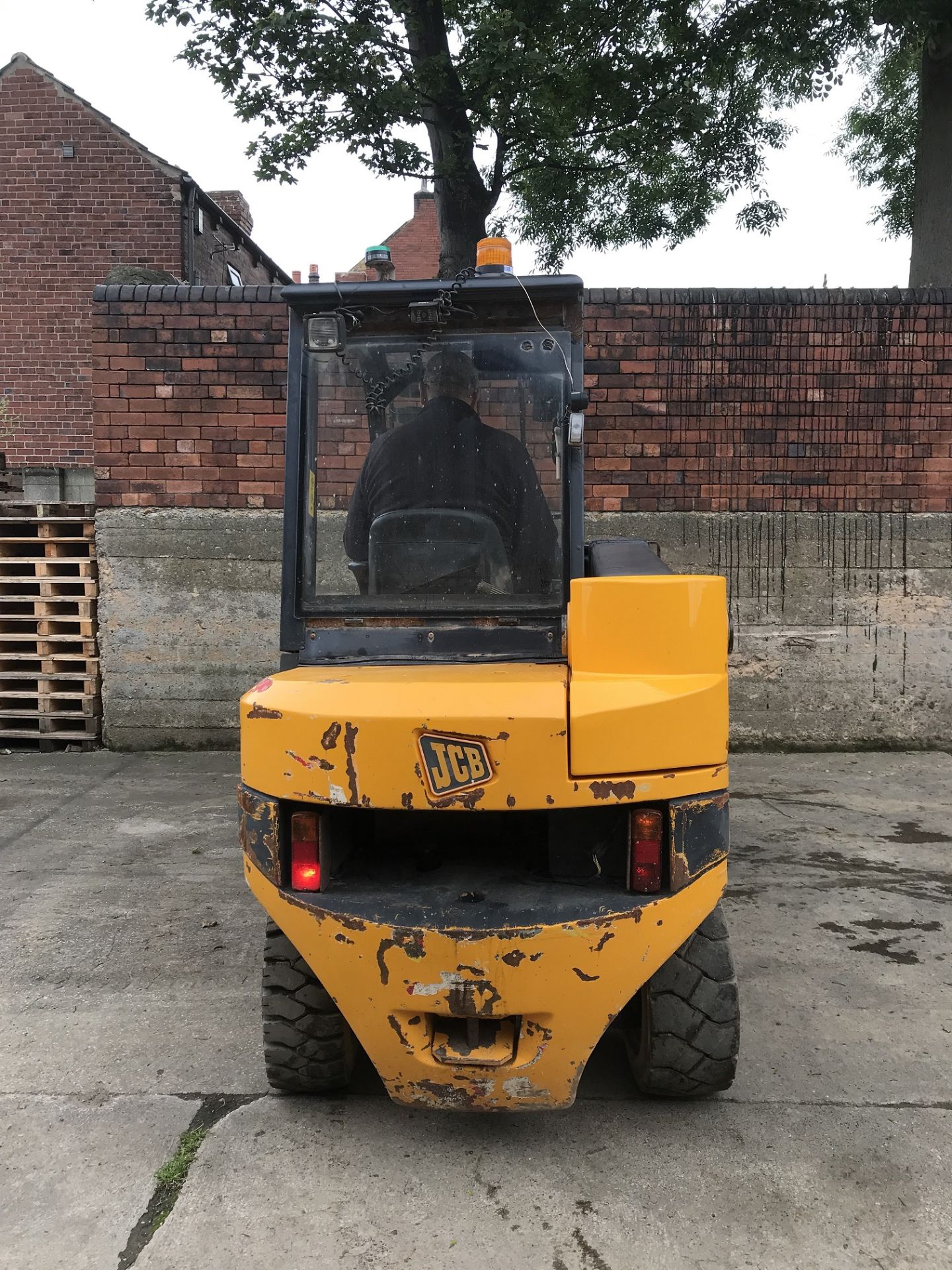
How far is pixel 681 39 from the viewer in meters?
8.39

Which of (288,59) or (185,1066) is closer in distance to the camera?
(185,1066)

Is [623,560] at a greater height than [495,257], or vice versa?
[495,257]

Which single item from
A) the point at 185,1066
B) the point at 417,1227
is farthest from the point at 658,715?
the point at 185,1066

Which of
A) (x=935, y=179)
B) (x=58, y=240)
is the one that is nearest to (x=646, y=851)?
(x=935, y=179)

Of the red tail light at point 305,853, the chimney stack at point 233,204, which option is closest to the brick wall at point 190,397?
the red tail light at point 305,853

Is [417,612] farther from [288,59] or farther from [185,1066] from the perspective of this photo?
[288,59]

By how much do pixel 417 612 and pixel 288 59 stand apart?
6.95m

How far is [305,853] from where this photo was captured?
2387mm

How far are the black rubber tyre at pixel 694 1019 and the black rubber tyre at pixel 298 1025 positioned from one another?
2.83 ft

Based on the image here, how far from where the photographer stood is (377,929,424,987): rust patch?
2.18 meters

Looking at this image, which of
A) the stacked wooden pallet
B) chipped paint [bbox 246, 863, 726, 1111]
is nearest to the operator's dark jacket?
chipped paint [bbox 246, 863, 726, 1111]

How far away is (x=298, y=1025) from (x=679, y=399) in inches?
210

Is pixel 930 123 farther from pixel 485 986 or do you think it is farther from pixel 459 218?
pixel 485 986

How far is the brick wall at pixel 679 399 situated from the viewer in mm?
6648
